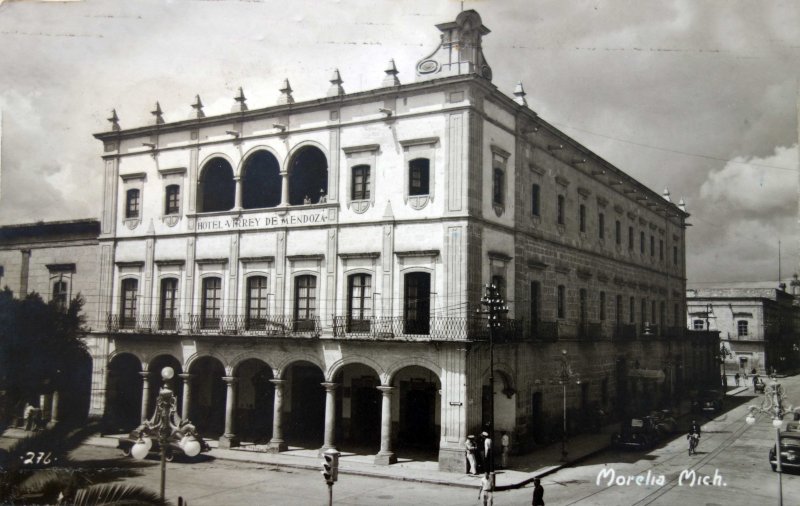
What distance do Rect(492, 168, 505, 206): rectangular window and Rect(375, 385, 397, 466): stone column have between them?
322 inches

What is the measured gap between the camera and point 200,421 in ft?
101

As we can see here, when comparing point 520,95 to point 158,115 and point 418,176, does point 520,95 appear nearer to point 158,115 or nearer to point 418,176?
point 418,176

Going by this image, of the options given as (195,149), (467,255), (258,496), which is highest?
(195,149)

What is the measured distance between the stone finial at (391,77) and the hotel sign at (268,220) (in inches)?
208

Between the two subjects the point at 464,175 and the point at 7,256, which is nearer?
the point at 464,175

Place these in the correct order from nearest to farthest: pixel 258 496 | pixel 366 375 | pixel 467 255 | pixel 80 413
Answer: pixel 258 496 < pixel 467 255 < pixel 366 375 < pixel 80 413

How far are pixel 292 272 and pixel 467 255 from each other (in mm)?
7619

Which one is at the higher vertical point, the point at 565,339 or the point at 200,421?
the point at 565,339

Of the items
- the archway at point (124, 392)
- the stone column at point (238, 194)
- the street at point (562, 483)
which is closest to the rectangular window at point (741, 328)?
the street at point (562, 483)

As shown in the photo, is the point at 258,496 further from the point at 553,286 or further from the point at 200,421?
the point at 553,286

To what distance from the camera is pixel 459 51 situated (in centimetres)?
2495

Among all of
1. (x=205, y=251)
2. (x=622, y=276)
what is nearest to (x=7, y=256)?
(x=205, y=251)

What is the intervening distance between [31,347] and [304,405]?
1440 cm

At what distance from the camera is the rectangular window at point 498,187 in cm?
2647
